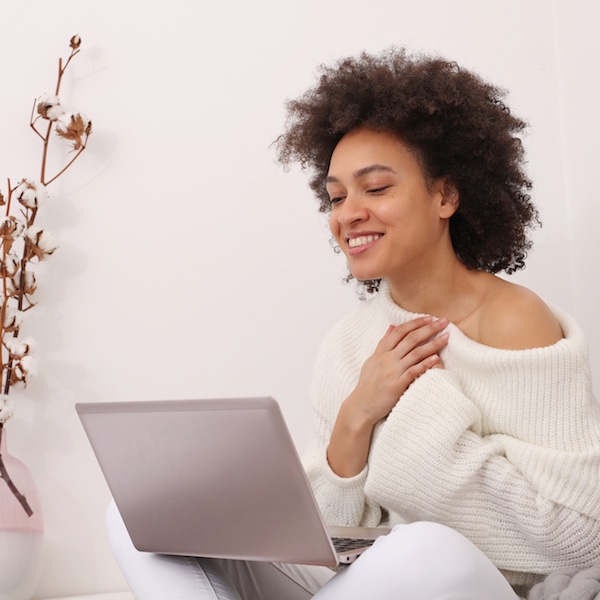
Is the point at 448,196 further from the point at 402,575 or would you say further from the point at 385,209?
the point at 402,575

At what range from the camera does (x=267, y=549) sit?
47.2 inches

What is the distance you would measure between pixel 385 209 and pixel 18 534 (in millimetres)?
1042

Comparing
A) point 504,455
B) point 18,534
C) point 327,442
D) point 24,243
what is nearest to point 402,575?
point 504,455

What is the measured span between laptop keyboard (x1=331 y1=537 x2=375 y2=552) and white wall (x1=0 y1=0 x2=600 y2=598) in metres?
1.08

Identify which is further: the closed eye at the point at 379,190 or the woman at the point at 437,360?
the closed eye at the point at 379,190

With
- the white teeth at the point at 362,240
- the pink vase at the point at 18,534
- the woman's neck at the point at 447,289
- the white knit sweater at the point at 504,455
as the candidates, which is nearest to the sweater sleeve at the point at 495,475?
the white knit sweater at the point at 504,455

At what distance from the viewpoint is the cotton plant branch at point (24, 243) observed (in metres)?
2.12

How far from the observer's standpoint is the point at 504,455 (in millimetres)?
1563

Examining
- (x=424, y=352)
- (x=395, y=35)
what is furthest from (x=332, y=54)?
(x=424, y=352)

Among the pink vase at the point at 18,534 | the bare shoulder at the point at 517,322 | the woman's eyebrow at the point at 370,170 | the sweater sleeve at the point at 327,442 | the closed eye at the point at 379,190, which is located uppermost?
the woman's eyebrow at the point at 370,170

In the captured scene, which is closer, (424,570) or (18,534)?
(424,570)

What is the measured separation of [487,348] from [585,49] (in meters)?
1.26

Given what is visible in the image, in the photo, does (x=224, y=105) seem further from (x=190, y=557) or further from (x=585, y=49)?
(x=190, y=557)

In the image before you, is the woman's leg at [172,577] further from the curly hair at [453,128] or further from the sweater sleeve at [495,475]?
the curly hair at [453,128]
